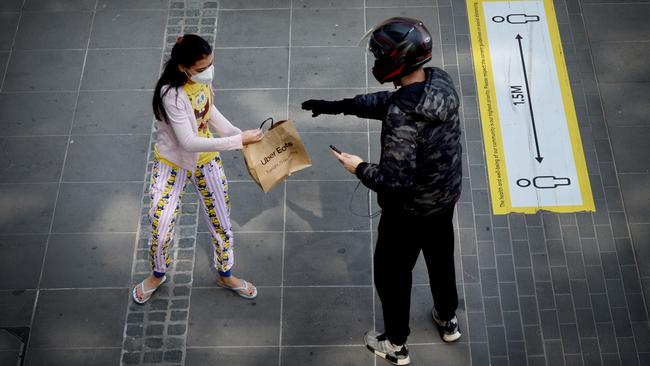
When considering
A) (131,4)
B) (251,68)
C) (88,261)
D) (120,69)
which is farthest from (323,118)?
(131,4)

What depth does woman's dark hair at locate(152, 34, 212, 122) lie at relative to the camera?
418cm

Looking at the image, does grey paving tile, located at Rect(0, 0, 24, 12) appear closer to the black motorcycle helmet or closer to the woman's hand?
the woman's hand

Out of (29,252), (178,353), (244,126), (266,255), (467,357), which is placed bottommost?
(467,357)

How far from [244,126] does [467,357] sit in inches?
111

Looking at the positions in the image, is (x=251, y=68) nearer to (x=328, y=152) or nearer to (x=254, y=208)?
(x=328, y=152)

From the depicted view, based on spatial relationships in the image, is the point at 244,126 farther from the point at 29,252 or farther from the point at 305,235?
the point at 29,252

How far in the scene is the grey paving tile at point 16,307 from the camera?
5.47 m

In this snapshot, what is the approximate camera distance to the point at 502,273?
5.65 metres

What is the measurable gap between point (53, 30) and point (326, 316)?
415cm

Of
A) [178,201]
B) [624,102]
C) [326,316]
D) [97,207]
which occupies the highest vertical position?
[178,201]

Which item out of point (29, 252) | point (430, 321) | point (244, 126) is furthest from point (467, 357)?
point (29, 252)

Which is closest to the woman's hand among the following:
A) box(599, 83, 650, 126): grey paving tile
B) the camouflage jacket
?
the camouflage jacket

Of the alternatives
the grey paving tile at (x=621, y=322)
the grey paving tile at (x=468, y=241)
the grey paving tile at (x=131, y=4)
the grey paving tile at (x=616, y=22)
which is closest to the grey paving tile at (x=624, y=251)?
the grey paving tile at (x=621, y=322)

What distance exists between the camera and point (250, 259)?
5.75 meters
